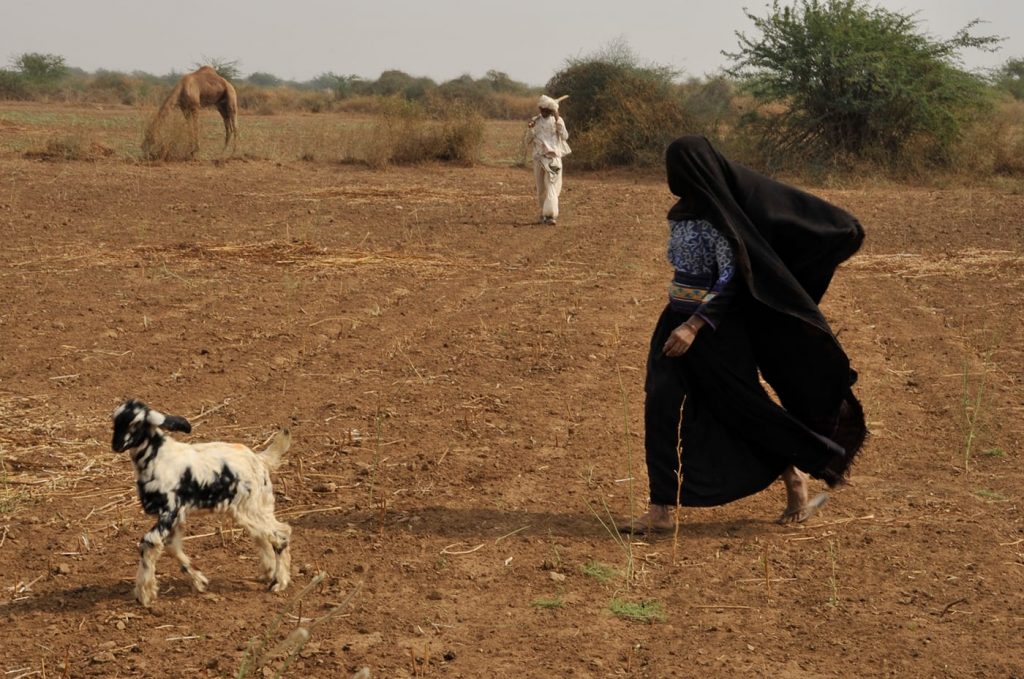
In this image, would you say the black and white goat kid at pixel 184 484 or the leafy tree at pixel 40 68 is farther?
the leafy tree at pixel 40 68

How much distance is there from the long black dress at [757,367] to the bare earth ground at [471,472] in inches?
12.7

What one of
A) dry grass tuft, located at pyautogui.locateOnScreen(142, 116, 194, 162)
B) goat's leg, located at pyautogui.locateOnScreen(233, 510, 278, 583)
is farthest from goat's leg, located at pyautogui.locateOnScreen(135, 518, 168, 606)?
dry grass tuft, located at pyautogui.locateOnScreen(142, 116, 194, 162)

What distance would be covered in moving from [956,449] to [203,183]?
1309cm

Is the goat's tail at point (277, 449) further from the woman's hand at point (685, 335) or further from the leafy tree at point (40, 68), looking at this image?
the leafy tree at point (40, 68)

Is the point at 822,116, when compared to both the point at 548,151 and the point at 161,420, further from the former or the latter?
the point at 161,420

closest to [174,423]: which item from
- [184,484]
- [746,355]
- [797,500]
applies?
[184,484]

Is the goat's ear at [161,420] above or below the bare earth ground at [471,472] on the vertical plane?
above

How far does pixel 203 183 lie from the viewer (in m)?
17.5

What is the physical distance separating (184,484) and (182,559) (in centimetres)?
31

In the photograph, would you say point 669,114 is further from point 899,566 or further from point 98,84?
point 98,84

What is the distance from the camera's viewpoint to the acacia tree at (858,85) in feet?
69.6

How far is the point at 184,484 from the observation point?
14.4 ft

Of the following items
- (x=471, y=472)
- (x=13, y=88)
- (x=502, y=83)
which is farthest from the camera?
(x=502, y=83)

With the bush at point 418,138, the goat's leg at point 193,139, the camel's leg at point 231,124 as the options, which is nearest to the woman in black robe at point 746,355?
the bush at point 418,138
